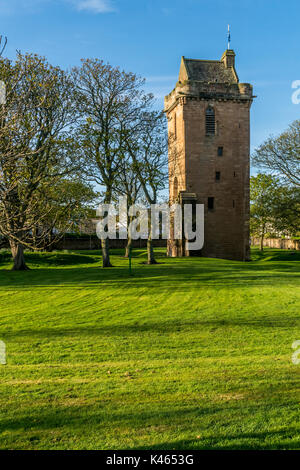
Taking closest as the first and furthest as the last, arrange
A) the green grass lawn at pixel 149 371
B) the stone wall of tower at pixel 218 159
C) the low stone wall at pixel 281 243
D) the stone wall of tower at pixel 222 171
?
1. the green grass lawn at pixel 149 371
2. the stone wall of tower at pixel 218 159
3. the stone wall of tower at pixel 222 171
4. the low stone wall at pixel 281 243

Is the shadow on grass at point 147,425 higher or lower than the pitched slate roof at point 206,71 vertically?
lower

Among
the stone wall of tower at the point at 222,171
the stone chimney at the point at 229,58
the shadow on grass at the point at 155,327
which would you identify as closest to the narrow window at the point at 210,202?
the stone wall of tower at the point at 222,171

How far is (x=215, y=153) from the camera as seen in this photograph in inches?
1863

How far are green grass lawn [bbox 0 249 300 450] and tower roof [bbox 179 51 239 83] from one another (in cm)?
3449

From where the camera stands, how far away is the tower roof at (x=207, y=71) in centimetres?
4806

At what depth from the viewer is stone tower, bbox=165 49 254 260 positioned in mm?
46469

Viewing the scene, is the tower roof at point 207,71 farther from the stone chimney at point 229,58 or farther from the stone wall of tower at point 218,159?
the stone wall of tower at point 218,159

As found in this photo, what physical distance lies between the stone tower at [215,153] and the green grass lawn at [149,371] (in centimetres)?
2740

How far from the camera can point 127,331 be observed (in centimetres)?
1282

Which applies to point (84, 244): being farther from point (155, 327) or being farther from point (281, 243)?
point (155, 327)

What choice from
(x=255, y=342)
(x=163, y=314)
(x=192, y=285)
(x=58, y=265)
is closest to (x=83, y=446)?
(x=255, y=342)

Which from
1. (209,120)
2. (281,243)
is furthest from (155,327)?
(281,243)

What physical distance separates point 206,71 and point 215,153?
380 inches
